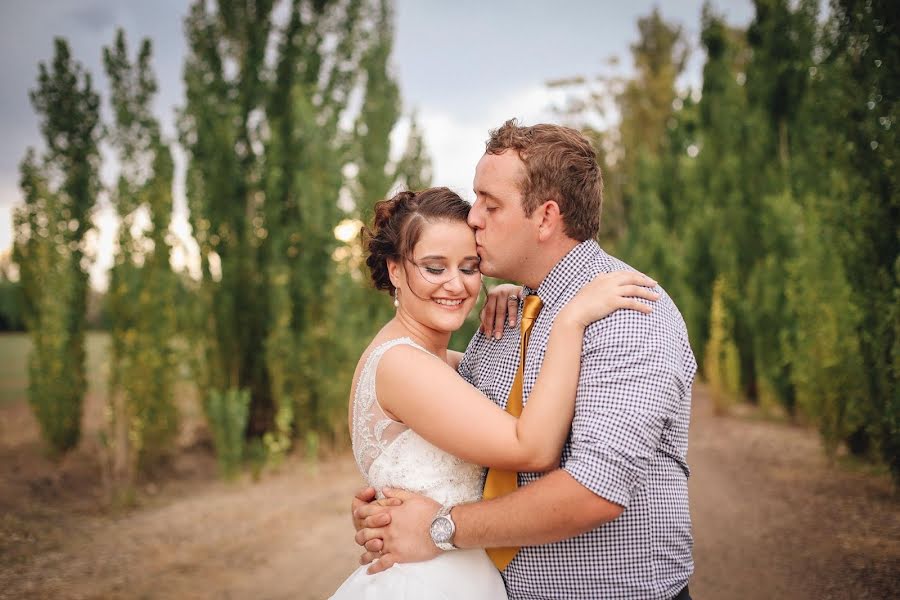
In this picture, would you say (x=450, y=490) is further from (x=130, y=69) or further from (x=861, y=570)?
(x=130, y=69)

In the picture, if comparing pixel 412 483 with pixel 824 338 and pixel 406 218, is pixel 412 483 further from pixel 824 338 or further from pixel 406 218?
pixel 824 338

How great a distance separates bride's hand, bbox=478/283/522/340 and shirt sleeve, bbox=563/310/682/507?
21.4 inches

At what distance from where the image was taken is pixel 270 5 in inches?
342

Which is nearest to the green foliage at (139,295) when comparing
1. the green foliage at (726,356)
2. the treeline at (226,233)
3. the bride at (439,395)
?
the treeline at (226,233)

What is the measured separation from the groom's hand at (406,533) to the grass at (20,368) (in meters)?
5.76

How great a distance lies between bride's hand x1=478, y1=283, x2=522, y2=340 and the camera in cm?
251

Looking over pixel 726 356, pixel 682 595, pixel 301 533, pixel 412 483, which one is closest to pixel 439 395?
pixel 412 483

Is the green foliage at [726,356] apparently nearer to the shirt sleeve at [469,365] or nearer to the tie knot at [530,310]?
the shirt sleeve at [469,365]

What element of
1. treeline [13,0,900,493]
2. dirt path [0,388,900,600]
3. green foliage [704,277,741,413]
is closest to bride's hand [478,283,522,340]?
dirt path [0,388,900,600]

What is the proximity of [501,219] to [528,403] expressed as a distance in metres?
0.65

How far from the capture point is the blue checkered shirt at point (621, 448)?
187 centimetres

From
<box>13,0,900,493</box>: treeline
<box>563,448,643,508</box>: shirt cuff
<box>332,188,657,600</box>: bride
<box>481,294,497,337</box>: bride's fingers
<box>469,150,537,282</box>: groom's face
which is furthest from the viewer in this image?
<box>13,0,900,493</box>: treeline

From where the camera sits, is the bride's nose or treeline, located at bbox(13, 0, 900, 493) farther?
treeline, located at bbox(13, 0, 900, 493)

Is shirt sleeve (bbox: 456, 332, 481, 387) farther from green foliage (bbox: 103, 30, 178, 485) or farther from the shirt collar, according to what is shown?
green foliage (bbox: 103, 30, 178, 485)
